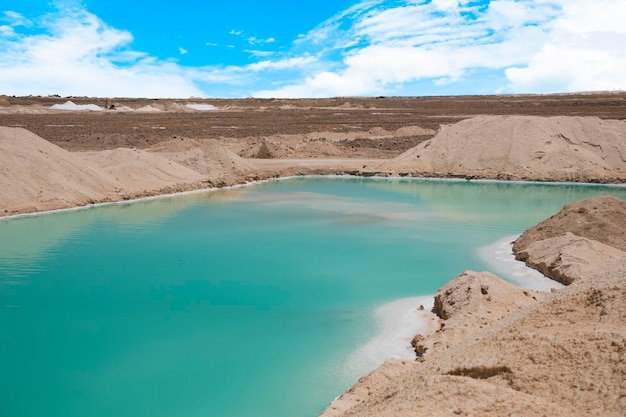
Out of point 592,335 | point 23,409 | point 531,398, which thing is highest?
point 592,335

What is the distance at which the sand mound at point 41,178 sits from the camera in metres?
15.9

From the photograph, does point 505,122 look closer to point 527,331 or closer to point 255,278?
point 255,278

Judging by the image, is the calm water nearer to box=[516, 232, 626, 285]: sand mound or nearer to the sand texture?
box=[516, 232, 626, 285]: sand mound

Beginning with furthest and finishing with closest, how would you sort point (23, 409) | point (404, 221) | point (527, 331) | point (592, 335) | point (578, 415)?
point (404, 221) → point (23, 409) → point (527, 331) → point (592, 335) → point (578, 415)

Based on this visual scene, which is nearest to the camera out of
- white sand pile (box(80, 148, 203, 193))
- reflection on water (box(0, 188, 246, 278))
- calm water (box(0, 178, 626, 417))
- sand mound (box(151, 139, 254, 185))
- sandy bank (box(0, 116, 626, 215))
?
calm water (box(0, 178, 626, 417))

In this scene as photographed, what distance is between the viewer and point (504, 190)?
21.0m

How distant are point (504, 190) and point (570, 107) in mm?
47378

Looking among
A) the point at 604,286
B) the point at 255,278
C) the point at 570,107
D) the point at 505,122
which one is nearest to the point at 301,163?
the point at 505,122

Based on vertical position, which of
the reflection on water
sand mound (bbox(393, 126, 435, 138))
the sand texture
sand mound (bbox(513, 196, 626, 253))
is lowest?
the reflection on water

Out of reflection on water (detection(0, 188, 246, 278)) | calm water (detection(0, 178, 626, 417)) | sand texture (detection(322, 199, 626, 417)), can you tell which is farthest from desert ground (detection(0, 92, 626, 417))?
calm water (detection(0, 178, 626, 417))

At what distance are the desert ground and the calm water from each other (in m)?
1.11

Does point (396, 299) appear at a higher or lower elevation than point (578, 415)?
lower

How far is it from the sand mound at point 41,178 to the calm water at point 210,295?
3.43 feet

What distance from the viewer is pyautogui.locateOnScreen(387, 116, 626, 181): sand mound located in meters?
→ 23.9
